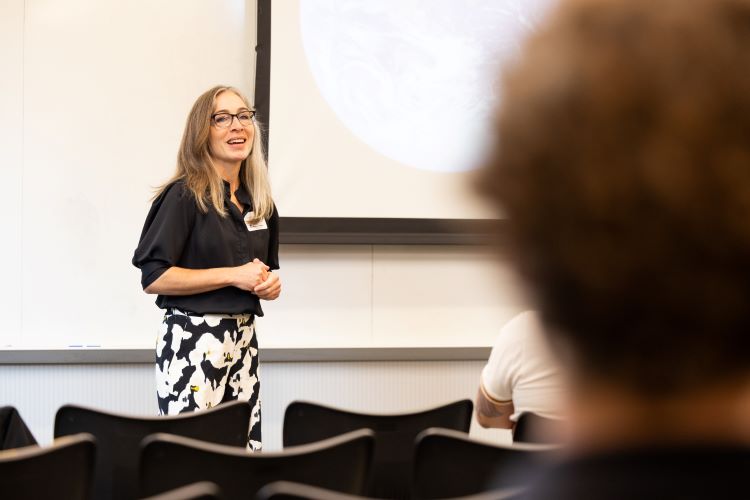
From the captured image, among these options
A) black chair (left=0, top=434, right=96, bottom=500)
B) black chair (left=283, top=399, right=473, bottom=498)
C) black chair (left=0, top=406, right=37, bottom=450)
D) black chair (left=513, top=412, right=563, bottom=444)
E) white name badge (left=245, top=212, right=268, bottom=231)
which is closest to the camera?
black chair (left=0, top=434, right=96, bottom=500)

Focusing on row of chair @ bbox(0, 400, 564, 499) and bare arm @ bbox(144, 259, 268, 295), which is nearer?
row of chair @ bbox(0, 400, 564, 499)

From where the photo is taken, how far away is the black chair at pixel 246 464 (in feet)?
6.15

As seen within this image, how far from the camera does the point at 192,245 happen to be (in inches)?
124

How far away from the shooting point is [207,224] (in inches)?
123

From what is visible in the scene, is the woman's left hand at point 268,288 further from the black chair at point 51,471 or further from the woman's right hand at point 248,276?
the black chair at point 51,471

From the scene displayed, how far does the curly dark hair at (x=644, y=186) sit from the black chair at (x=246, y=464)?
1.33 meters

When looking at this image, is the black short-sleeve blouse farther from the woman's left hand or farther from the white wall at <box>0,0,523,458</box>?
the white wall at <box>0,0,523,458</box>

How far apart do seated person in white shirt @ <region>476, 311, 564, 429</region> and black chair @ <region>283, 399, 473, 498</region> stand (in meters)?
0.20

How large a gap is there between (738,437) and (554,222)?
204 millimetres

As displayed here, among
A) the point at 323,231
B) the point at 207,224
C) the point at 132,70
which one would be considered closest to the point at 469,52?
the point at 323,231

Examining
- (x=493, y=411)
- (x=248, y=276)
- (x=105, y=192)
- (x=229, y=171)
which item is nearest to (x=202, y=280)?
(x=248, y=276)

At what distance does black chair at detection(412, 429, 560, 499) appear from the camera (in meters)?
1.98

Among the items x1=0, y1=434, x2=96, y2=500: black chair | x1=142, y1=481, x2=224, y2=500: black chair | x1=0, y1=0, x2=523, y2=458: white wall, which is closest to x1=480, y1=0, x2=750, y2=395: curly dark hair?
x1=142, y1=481, x2=224, y2=500: black chair

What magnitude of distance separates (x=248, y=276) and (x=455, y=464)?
130 cm
